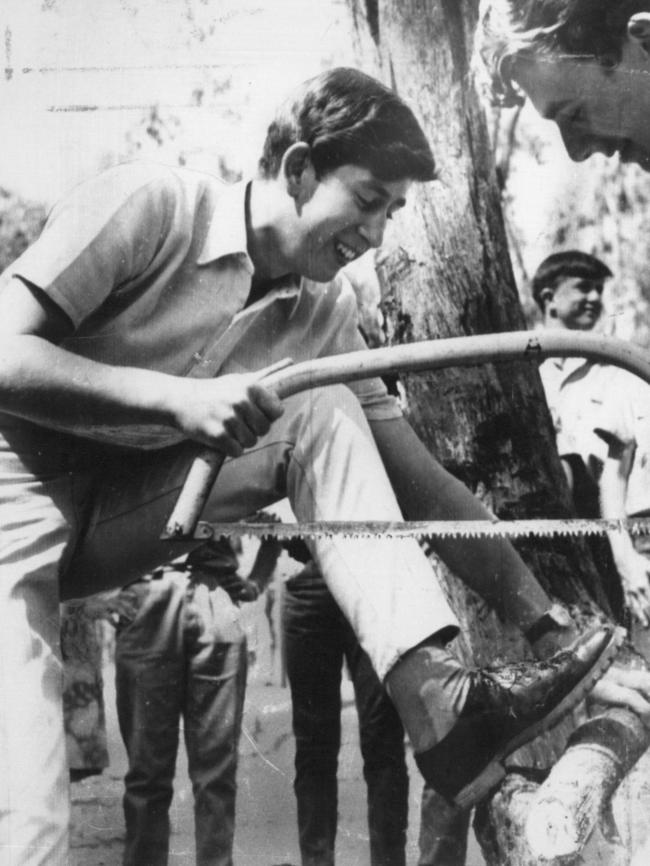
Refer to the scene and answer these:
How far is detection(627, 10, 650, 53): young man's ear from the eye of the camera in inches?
119

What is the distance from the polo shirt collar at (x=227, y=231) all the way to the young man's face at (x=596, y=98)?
2.72 feet

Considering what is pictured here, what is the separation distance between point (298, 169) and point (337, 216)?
16cm

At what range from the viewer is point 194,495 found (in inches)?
104

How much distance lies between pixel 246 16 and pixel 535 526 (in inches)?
61.4

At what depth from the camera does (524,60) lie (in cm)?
300

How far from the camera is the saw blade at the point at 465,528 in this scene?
281 centimetres

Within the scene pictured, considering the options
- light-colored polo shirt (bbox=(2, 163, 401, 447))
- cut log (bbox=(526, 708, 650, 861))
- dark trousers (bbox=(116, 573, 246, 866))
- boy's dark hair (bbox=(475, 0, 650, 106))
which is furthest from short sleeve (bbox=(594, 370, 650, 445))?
dark trousers (bbox=(116, 573, 246, 866))

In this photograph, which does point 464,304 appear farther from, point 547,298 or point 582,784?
point 582,784

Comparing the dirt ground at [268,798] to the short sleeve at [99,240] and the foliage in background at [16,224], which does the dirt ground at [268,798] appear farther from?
the foliage in background at [16,224]

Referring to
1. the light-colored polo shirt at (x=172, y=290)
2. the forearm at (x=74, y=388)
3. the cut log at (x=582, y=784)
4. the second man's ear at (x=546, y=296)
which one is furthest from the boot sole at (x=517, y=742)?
the forearm at (x=74, y=388)

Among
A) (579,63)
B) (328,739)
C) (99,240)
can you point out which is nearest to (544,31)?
(579,63)

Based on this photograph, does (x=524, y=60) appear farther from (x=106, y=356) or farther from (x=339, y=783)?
(x=339, y=783)

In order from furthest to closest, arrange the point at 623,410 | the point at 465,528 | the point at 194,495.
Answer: the point at 623,410 → the point at 465,528 → the point at 194,495

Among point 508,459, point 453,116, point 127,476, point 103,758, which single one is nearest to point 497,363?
point 508,459
